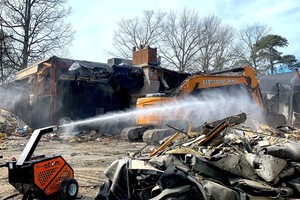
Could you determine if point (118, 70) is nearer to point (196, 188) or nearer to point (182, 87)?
point (182, 87)

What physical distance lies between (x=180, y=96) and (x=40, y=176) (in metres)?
7.76

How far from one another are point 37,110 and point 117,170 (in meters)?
12.6

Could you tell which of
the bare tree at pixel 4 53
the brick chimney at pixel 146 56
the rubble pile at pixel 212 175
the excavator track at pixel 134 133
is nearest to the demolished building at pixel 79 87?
the brick chimney at pixel 146 56

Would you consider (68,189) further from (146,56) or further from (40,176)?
(146,56)

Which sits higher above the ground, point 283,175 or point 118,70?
point 118,70

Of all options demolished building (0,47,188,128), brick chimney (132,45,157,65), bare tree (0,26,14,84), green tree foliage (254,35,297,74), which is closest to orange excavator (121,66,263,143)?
demolished building (0,47,188,128)

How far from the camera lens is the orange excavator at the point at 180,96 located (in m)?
11.4

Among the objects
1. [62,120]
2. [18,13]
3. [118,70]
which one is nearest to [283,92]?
[118,70]

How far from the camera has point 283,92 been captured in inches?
715

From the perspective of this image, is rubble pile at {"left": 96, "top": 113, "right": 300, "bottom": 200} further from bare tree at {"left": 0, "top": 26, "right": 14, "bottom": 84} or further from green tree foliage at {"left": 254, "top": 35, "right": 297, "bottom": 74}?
green tree foliage at {"left": 254, "top": 35, "right": 297, "bottom": 74}

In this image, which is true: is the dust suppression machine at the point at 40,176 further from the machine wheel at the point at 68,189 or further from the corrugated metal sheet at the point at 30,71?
the corrugated metal sheet at the point at 30,71

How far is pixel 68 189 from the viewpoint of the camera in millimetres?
4836

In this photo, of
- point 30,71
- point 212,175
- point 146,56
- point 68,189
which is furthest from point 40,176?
point 146,56

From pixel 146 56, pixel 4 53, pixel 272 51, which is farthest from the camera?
pixel 272 51
